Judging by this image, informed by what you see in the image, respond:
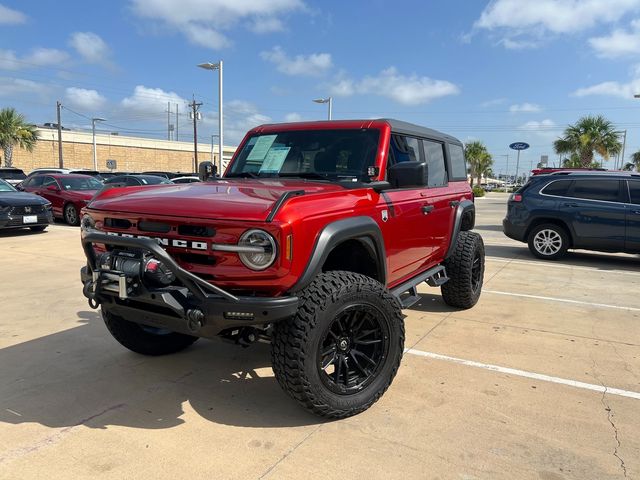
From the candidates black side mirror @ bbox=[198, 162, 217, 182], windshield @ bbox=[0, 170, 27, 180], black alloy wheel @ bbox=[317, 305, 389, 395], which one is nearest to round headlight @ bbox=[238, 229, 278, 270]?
black alloy wheel @ bbox=[317, 305, 389, 395]

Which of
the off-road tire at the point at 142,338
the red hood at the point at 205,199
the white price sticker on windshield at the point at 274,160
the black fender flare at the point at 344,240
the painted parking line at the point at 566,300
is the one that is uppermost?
the white price sticker on windshield at the point at 274,160

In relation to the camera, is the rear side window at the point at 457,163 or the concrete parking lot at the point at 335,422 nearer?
the concrete parking lot at the point at 335,422

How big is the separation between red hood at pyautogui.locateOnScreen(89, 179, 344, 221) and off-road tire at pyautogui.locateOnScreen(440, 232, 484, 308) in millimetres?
2315

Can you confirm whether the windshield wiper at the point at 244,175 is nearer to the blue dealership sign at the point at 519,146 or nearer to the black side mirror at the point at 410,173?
the black side mirror at the point at 410,173

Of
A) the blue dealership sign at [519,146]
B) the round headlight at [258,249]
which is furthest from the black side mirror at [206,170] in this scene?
the blue dealership sign at [519,146]

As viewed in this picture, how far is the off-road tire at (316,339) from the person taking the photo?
270 centimetres

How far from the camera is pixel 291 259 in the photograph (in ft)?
Answer: 8.55

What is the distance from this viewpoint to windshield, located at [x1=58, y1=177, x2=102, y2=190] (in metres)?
13.9

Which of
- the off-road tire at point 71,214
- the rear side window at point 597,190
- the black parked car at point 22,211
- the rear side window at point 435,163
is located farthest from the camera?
the off-road tire at point 71,214

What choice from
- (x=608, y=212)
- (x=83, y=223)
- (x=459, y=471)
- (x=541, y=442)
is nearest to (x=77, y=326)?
(x=83, y=223)

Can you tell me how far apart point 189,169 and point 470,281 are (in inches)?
2577

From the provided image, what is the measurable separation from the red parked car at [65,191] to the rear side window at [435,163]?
35.0 feet

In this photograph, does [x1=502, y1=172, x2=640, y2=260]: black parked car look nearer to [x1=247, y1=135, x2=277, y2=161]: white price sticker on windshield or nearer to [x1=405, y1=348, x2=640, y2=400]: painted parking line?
[x1=405, y1=348, x2=640, y2=400]: painted parking line

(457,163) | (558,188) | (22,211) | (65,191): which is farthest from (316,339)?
(65,191)
